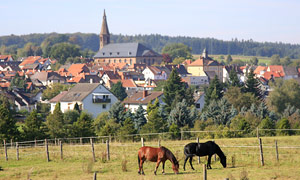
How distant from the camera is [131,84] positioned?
117812 mm

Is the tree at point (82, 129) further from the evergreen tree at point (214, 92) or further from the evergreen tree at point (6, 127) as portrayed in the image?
the evergreen tree at point (214, 92)

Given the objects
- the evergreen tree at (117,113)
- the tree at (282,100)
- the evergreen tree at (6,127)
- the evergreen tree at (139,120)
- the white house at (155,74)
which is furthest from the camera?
the white house at (155,74)

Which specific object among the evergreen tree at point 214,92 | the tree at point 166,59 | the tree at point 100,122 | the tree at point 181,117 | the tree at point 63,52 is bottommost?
the tree at point 100,122

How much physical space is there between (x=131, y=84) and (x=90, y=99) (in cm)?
4595

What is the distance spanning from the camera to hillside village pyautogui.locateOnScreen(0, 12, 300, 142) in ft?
211

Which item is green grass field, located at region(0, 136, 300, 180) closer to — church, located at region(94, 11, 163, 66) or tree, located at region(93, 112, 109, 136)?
tree, located at region(93, 112, 109, 136)

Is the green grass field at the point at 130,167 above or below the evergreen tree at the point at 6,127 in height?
above

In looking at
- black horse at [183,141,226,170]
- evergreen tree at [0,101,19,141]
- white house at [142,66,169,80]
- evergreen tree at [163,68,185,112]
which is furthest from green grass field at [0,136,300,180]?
white house at [142,66,169,80]

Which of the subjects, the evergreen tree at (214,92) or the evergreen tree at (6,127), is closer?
the evergreen tree at (6,127)

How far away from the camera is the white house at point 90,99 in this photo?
235 ft

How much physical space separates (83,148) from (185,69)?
Answer: 137646 millimetres

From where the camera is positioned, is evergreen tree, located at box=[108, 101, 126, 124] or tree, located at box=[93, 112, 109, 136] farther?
evergreen tree, located at box=[108, 101, 126, 124]

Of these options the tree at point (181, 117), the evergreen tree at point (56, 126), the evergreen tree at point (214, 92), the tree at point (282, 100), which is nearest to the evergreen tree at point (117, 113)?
the tree at point (181, 117)

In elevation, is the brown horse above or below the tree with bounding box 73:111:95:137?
above
